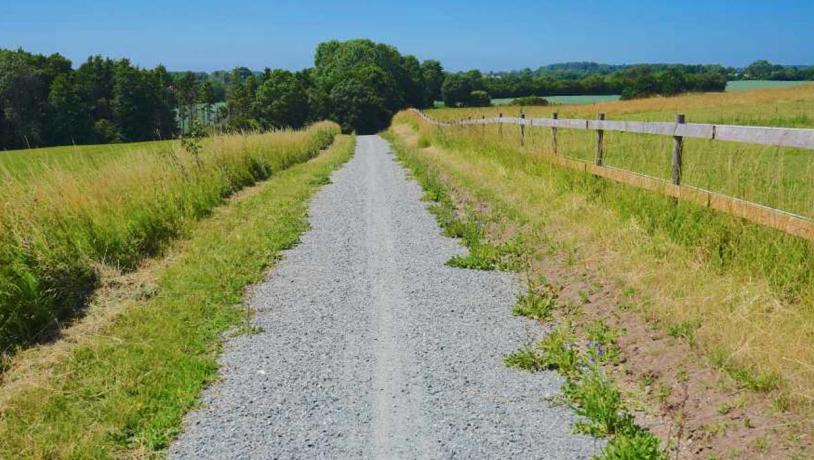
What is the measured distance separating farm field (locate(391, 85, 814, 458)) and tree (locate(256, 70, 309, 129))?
8306 centimetres

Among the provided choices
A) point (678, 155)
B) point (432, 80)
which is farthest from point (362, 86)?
point (678, 155)

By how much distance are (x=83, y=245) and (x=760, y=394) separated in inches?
302

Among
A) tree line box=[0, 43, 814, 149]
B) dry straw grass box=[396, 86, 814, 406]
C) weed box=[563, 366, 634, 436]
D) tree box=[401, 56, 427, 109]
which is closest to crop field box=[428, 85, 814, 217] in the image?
dry straw grass box=[396, 86, 814, 406]

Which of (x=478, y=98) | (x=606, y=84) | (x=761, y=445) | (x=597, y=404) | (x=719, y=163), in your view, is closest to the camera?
(x=761, y=445)

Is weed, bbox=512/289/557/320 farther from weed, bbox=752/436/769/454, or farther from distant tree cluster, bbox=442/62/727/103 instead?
distant tree cluster, bbox=442/62/727/103

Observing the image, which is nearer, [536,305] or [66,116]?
[536,305]

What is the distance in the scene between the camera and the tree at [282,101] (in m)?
90.5

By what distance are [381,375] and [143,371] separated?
6.39ft

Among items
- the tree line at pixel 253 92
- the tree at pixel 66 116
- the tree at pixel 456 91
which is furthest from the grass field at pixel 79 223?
the tree at pixel 456 91

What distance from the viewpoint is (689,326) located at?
483cm

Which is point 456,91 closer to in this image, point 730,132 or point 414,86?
point 414,86

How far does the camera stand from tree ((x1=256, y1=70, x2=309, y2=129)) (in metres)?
90.5

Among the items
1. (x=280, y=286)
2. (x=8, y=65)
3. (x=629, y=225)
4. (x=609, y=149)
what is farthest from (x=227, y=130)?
(x=8, y=65)

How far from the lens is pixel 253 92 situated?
361ft
